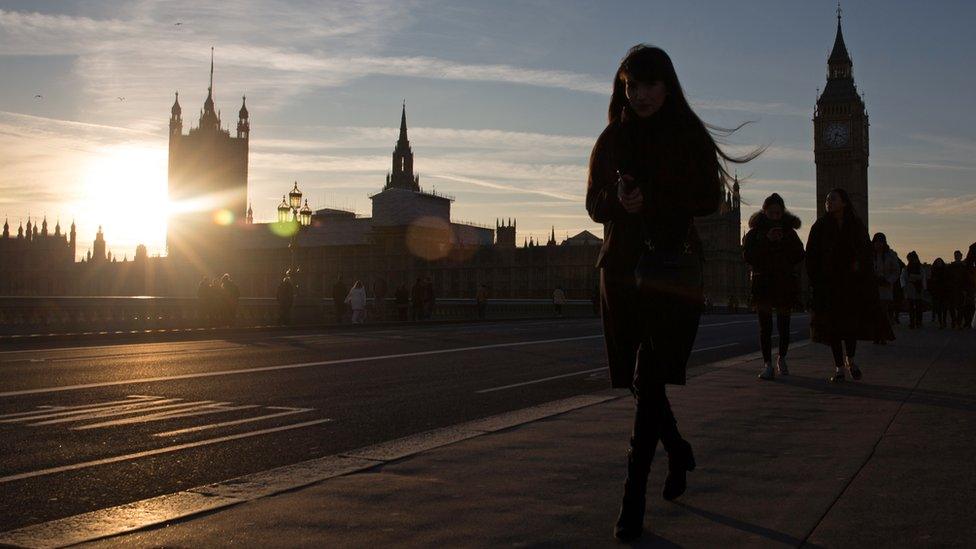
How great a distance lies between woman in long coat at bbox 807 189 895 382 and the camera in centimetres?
787

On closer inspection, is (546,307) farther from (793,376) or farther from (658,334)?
(658,334)

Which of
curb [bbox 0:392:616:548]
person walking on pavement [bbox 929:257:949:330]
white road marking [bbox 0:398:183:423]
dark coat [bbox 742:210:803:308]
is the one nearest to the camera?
curb [bbox 0:392:616:548]

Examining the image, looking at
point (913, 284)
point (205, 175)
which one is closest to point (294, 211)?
point (913, 284)

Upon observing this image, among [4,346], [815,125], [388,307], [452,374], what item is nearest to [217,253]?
[815,125]

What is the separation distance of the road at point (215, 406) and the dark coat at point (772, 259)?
66.8 inches

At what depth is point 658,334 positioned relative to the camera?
3111 mm

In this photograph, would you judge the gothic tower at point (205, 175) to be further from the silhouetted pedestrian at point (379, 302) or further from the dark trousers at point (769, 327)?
the dark trousers at point (769, 327)

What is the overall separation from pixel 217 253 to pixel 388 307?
89.4 m

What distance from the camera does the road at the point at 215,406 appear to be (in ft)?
13.5

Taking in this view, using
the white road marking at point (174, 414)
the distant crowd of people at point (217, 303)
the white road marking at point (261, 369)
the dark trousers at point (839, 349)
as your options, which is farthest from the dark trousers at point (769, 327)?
the distant crowd of people at point (217, 303)

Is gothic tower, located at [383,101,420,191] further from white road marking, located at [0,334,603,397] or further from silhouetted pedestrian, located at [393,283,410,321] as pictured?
white road marking, located at [0,334,603,397]

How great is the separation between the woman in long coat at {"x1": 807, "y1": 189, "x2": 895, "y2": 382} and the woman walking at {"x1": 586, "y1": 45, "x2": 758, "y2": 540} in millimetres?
5048

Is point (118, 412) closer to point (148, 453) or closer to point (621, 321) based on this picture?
point (148, 453)

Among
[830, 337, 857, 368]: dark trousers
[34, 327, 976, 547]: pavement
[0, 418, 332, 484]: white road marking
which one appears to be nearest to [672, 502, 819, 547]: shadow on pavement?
[34, 327, 976, 547]: pavement
